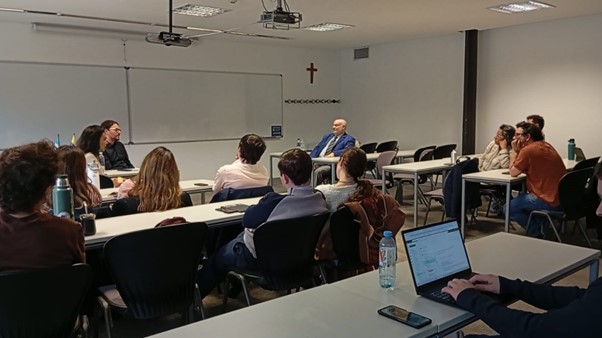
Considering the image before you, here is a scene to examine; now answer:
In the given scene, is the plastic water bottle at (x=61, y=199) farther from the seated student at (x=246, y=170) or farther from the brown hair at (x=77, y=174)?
the seated student at (x=246, y=170)

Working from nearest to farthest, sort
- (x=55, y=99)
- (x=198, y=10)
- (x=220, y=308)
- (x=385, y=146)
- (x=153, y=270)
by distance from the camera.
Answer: (x=153, y=270) < (x=220, y=308) < (x=198, y=10) < (x=55, y=99) < (x=385, y=146)

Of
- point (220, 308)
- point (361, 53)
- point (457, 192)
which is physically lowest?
point (220, 308)

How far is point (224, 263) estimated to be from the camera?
300 centimetres

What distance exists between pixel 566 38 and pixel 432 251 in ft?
21.7

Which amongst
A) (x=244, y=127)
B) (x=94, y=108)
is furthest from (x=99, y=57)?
(x=244, y=127)

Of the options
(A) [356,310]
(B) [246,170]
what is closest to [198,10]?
(B) [246,170]

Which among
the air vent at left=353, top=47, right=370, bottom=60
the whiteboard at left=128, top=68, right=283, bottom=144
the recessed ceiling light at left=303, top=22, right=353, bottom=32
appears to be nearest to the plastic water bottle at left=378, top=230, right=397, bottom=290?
the recessed ceiling light at left=303, top=22, right=353, bottom=32

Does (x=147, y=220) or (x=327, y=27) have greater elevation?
(x=327, y=27)

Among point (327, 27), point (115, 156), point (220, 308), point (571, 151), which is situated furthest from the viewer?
point (327, 27)

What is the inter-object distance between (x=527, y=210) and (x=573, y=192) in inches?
17.1

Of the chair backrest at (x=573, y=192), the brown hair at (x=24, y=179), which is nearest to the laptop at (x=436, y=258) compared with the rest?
the brown hair at (x=24, y=179)

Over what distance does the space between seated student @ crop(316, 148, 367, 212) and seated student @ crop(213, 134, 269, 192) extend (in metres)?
0.93

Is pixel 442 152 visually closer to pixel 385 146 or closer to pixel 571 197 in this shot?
pixel 385 146

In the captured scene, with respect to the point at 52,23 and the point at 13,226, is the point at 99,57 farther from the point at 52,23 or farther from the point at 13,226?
the point at 13,226
